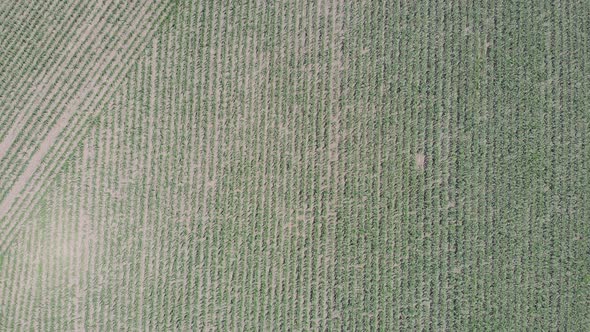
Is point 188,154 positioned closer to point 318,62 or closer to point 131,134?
point 131,134

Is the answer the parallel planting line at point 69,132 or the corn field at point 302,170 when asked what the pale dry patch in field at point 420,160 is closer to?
the corn field at point 302,170

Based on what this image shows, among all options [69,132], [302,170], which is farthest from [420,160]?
[69,132]

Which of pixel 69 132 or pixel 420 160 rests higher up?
pixel 69 132

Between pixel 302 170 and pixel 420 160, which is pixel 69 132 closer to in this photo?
pixel 302 170

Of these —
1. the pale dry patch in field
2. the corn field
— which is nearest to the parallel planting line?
the corn field

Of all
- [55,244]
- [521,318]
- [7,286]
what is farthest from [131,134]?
[521,318]

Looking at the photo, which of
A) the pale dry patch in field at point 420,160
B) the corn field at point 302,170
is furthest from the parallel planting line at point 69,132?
the pale dry patch in field at point 420,160

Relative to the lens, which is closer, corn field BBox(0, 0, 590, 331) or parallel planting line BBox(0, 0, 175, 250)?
corn field BBox(0, 0, 590, 331)

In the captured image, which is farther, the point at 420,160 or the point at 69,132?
the point at 69,132

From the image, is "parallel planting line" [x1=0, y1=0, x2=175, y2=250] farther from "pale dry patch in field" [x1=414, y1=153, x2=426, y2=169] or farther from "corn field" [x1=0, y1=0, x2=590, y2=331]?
"pale dry patch in field" [x1=414, y1=153, x2=426, y2=169]

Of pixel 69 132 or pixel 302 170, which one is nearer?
pixel 302 170

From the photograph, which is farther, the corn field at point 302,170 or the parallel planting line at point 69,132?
the parallel planting line at point 69,132
